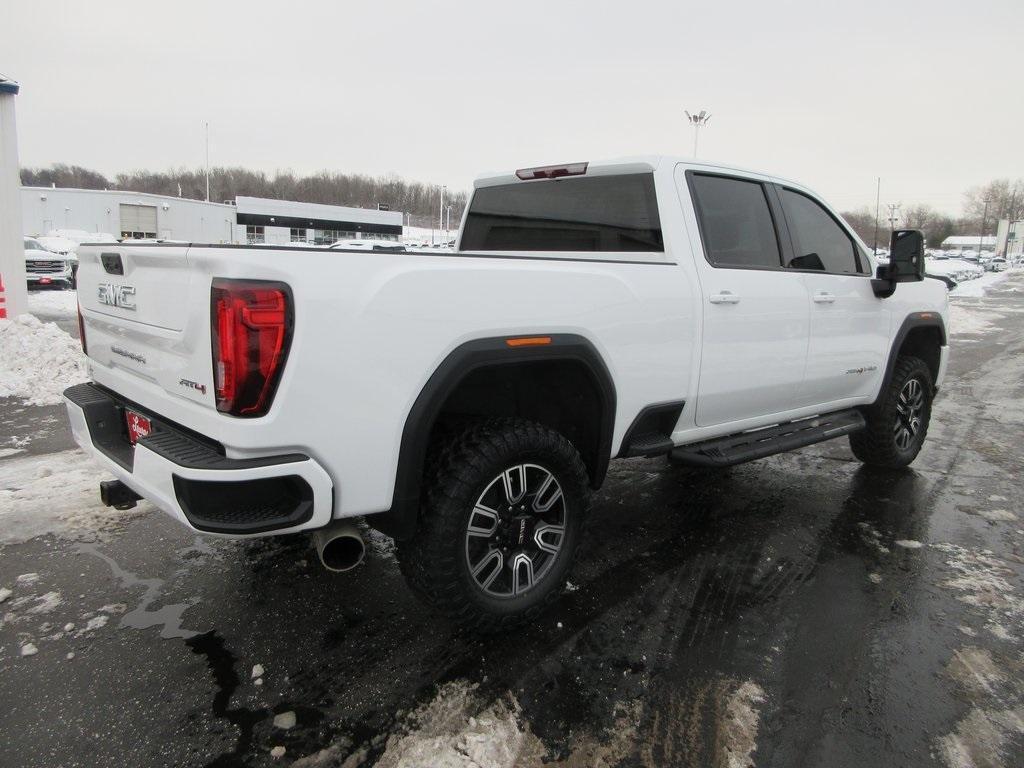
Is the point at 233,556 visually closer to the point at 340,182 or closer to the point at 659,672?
the point at 659,672

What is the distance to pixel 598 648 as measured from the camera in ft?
9.41

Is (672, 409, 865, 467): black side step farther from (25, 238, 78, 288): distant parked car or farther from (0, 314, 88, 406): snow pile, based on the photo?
(25, 238, 78, 288): distant parked car

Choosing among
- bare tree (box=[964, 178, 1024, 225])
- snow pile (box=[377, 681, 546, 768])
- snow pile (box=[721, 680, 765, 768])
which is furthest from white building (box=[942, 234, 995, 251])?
snow pile (box=[377, 681, 546, 768])

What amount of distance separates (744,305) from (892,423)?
92.3 inches

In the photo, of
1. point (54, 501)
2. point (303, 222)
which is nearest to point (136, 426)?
point (54, 501)

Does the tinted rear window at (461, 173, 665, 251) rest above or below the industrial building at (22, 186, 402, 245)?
below

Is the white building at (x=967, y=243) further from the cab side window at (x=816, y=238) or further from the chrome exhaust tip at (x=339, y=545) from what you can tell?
the chrome exhaust tip at (x=339, y=545)

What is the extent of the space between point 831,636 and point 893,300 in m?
2.92

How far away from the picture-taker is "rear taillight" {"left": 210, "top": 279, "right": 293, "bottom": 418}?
6.99 ft

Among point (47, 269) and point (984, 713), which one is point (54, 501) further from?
point (47, 269)

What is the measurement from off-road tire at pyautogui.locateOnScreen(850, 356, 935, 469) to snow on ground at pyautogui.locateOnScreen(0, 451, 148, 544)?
16.9ft

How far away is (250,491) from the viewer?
86.1 inches

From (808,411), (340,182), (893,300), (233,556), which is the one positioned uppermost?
(340,182)

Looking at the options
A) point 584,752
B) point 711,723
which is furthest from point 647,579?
point 584,752
